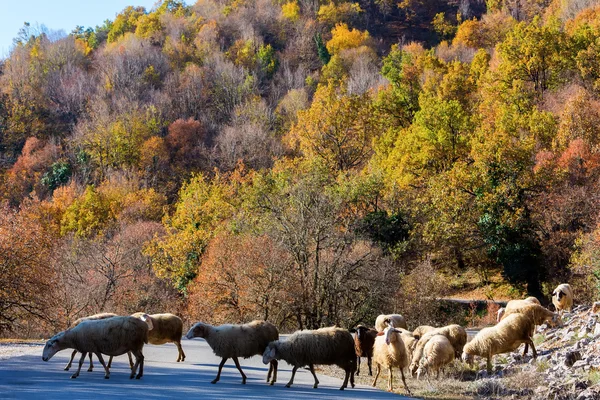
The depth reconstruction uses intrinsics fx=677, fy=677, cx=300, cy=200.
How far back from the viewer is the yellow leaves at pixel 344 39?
114 metres

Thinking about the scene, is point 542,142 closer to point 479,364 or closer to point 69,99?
point 479,364

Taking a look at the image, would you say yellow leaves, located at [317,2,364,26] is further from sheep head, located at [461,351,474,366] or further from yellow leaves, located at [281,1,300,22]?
sheep head, located at [461,351,474,366]

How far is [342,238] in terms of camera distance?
1105 inches

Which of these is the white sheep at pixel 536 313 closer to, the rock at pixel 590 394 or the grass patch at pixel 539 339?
the grass patch at pixel 539 339

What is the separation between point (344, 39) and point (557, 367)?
4130 inches

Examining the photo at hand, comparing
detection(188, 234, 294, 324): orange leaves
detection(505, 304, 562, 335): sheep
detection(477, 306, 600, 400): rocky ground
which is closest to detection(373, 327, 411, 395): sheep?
detection(477, 306, 600, 400): rocky ground

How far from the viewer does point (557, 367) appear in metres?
16.1

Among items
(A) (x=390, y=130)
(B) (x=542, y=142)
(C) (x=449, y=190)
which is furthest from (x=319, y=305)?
(A) (x=390, y=130)

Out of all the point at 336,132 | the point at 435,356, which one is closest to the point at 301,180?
the point at 435,356

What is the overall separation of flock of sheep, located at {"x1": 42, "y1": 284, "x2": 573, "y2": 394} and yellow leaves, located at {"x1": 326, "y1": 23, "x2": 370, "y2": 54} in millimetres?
98951

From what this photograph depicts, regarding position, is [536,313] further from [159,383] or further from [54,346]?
[54,346]

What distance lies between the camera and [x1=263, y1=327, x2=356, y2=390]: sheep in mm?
15266

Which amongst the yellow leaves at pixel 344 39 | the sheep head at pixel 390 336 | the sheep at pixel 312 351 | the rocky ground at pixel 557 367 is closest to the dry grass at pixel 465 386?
the rocky ground at pixel 557 367

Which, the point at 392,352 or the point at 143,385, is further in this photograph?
the point at 392,352
